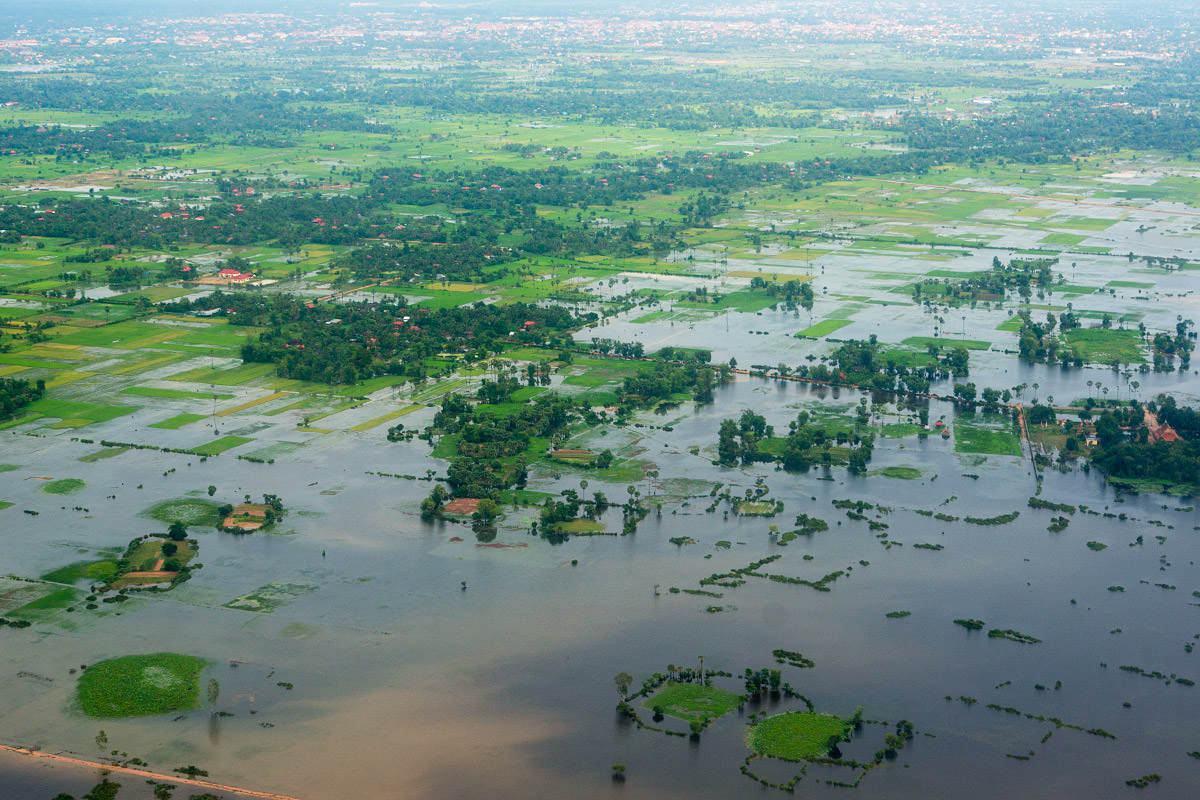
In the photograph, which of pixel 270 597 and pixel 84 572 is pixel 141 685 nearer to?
pixel 270 597

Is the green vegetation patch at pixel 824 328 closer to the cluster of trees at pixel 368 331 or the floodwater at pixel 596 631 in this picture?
the cluster of trees at pixel 368 331

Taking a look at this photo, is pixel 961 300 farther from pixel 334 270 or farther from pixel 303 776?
pixel 303 776

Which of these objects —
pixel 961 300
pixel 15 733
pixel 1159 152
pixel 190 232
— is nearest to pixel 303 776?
pixel 15 733

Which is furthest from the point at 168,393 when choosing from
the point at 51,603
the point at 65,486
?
the point at 51,603

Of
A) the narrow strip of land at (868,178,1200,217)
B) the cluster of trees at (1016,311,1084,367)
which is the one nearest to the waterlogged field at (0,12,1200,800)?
the cluster of trees at (1016,311,1084,367)

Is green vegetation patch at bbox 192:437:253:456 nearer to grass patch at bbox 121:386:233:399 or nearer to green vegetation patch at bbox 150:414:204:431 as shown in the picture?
green vegetation patch at bbox 150:414:204:431

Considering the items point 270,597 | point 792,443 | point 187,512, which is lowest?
point 270,597

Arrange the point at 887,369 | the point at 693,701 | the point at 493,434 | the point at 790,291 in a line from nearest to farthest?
the point at 693,701, the point at 493,434, the point at 887,369, the point at 790,291
